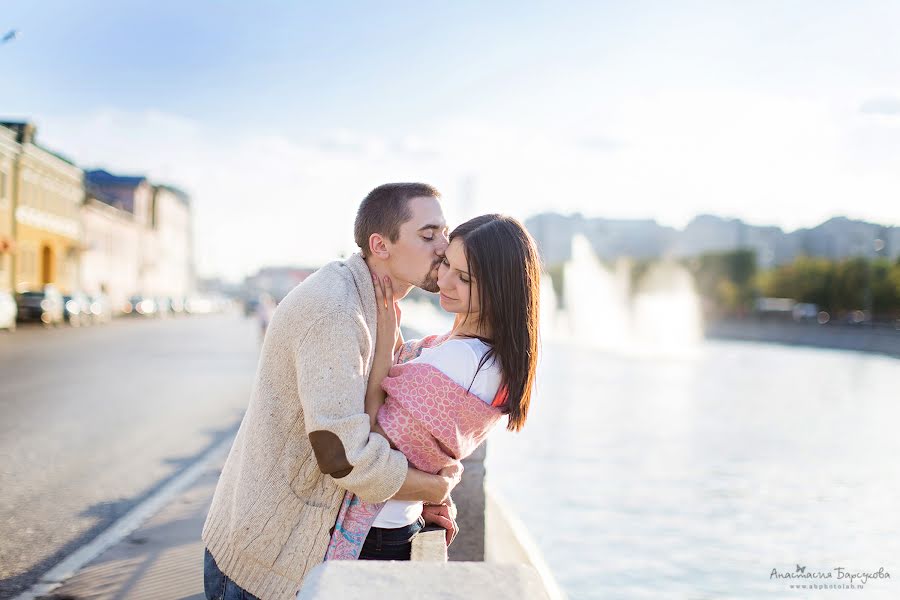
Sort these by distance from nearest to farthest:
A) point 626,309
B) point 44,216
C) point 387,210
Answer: point 387,210, point 44,216, point 626,309

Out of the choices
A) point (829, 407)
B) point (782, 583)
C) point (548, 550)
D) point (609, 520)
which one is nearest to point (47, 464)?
point (548, 550)

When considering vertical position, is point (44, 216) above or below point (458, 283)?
above

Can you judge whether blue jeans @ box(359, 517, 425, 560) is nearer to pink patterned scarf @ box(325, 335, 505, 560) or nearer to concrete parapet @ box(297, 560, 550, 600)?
pink patterned scarf @ box(325, 335, 505, 560)

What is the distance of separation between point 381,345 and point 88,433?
375 inches

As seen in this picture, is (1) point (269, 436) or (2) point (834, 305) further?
(2) point (834, 305)

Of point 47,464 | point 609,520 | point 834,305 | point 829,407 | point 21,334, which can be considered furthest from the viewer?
point 834,305

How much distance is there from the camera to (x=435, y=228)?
3055 millimetres

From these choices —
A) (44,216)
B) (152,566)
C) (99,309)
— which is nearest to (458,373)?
(152,566)

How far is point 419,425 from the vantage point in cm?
279

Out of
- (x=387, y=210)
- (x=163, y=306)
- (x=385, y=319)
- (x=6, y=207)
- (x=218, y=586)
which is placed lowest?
(x=163, y=306)

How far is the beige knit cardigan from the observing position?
263cm

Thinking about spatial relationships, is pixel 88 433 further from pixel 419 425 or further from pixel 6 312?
pixel 6 312

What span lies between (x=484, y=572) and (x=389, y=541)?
0.95 m

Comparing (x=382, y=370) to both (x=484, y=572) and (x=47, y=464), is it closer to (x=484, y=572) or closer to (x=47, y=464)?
(x=484, y=572)
